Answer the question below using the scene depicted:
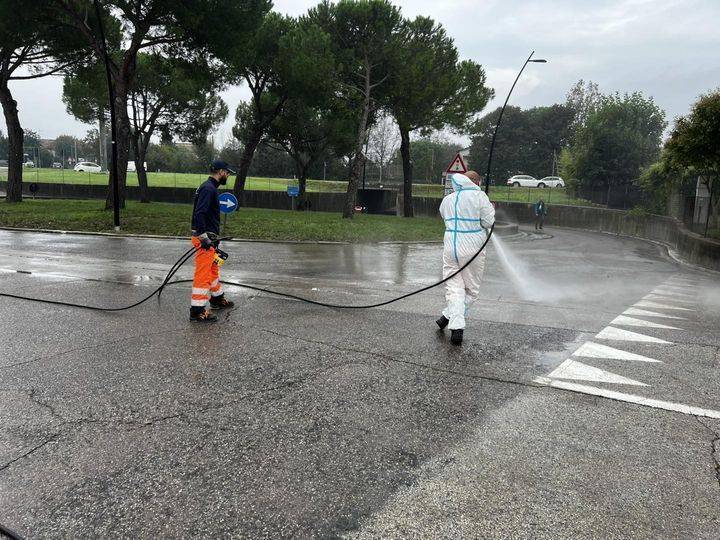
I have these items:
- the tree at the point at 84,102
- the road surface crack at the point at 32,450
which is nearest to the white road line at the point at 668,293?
the road surface crack at the point at 32,450

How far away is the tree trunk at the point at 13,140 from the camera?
24625 mm

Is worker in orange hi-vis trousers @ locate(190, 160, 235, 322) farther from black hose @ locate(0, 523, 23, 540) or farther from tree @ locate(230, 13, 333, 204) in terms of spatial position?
tree @ locate(230, 13, 333, 204)

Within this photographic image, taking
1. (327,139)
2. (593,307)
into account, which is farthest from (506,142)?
(593,307)

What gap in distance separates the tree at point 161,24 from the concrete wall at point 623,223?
57.3 feet

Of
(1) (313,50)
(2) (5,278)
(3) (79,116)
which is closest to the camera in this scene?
(2) (5,278)

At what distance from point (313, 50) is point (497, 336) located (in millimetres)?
21294

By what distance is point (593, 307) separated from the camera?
7512 mm

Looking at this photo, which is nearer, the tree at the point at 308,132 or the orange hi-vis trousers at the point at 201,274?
the orange hi-vis trousers at the point at 201,274

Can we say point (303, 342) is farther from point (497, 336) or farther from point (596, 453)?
point (596, 453)

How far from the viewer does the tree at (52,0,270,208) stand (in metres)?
19.2

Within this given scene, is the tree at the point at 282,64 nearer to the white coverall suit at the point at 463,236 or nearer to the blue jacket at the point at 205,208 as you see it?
the blue jacket at the point at 205,208

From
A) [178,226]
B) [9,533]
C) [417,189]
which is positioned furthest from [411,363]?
[417,189]

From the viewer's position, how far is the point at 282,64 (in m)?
26.2

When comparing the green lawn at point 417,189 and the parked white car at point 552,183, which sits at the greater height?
the parked white car at point 552,183
